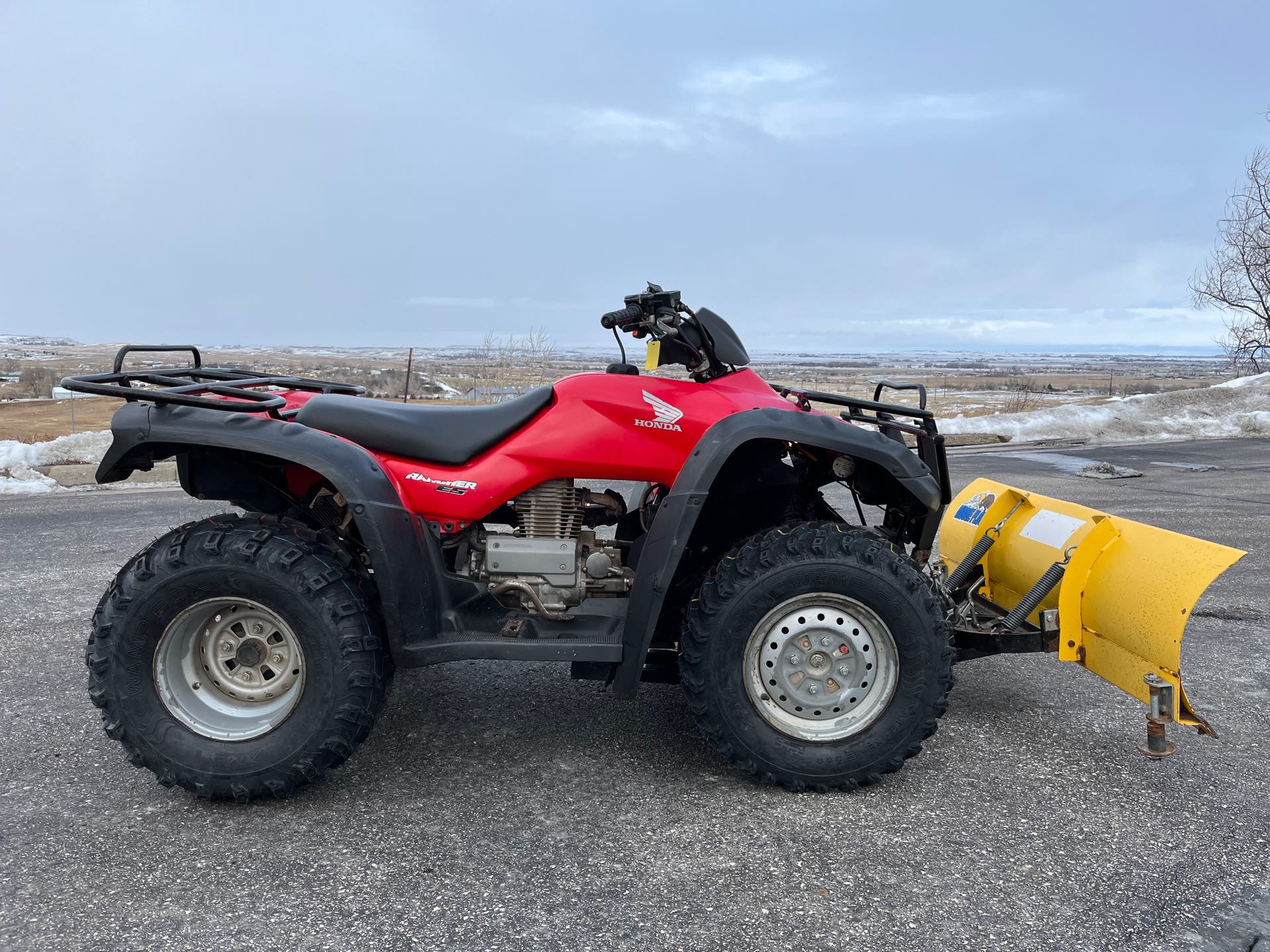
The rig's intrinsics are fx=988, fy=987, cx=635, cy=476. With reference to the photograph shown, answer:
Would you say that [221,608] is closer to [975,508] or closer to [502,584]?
[502,584]

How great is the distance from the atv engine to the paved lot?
2.21 ft

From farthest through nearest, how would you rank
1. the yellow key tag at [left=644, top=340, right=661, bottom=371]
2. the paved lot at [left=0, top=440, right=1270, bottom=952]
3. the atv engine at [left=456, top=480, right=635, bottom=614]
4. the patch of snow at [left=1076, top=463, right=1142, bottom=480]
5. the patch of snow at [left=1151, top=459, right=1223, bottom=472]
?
1. the patch of snow at [left=1151, top=459, right=1223, bottom=472]
2. the patch of snow at [left=1076, top=463, right=1142, bottom=480]
3. the yellow key tag at [left=644, top=340, right=661, bottom=371]
4. the atv engine at [left=456, top=480, right=635, bottom=614]
5. the paved lot at [left=0, top=440, right=1270, bottom=952]

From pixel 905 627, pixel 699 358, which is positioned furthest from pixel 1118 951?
pixel 699 358

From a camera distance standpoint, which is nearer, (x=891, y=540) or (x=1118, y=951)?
(x=1118, y=951)

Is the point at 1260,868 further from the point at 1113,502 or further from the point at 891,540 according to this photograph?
the point at 1113,502

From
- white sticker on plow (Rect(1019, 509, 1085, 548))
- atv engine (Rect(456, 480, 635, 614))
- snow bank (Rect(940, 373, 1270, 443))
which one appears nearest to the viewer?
atv engine (Rect(456, 480, 635, 614))

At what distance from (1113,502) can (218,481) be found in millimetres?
10109

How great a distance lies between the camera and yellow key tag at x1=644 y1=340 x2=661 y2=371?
4.12 metres

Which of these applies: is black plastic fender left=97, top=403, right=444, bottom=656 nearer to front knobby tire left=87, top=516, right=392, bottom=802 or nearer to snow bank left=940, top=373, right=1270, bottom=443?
front knobby tire left=87, top=516, right=392, bottom=802

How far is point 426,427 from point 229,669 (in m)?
1.17

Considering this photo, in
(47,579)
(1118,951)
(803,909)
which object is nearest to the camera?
(1118,951)

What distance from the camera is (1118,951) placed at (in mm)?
2752

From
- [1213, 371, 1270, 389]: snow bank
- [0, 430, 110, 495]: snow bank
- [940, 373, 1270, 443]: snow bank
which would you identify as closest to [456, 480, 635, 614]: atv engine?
[0, 430, 110, 495]: snow bank

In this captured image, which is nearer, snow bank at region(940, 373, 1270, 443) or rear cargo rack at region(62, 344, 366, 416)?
rear cargo rack at region(62, 344, 366, 416)
